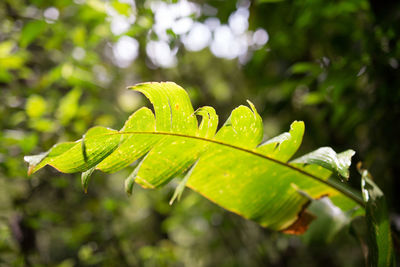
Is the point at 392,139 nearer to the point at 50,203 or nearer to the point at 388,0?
→ the point at 388,0

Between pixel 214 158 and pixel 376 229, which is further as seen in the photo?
pixel 214 158

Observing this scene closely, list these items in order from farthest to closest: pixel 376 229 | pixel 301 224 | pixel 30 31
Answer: pixel 30 31
pixel 301 224
pixel 376 229

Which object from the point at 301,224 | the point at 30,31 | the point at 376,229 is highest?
the point at 30,31

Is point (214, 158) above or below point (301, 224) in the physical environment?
above

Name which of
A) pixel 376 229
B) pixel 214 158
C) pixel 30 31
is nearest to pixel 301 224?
pixel 376 229

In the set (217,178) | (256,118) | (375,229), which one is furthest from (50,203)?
(375,229)

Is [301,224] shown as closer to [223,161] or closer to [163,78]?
[223,161]

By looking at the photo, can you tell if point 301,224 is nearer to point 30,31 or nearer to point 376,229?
point 376,229

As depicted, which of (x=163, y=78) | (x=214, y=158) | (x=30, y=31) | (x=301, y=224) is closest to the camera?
(x=214, y=158)
